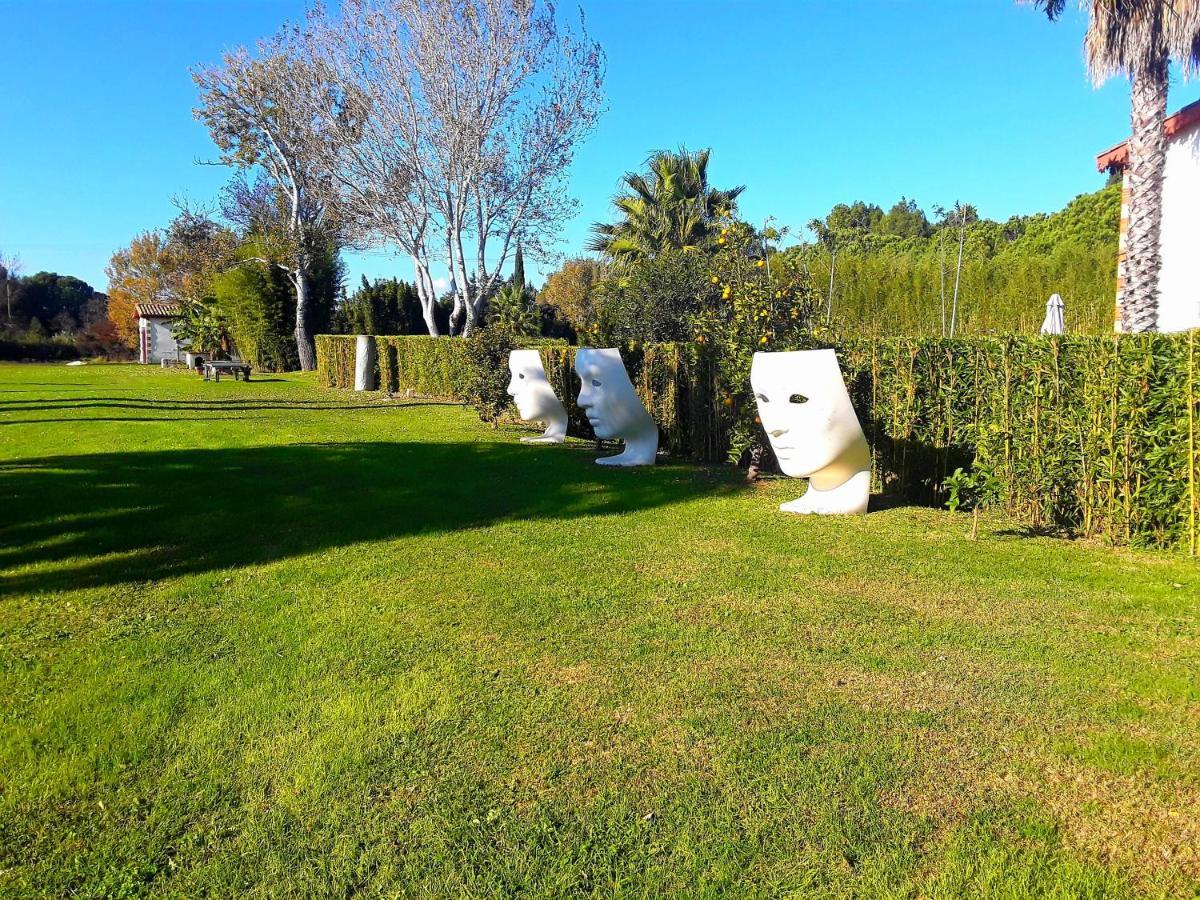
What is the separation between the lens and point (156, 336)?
48.9m

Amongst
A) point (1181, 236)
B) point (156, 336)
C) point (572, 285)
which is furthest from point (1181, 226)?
point (156, 336)

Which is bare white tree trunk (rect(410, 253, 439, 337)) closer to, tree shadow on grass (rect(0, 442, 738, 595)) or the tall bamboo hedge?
tree shadow on grass (rect(0, 442, 738, 595))

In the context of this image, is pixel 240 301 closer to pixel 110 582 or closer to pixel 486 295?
pixel 486 295

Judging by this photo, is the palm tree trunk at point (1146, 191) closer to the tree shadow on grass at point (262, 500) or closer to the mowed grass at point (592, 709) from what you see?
the mowed grass at point (592, 709)

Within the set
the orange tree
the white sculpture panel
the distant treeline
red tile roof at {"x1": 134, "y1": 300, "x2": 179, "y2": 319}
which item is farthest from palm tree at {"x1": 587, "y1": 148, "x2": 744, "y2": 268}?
red tile roof at {"x1": 134, "y1": 300, "x2": 179, "y2": 319}

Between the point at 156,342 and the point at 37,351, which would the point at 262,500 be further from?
the point at 37,351

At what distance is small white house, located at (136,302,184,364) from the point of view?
4844 cm

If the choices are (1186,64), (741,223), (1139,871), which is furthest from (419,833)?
(1186,64)

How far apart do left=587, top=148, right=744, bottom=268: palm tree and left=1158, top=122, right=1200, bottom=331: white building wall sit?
Result: 15.3 meters

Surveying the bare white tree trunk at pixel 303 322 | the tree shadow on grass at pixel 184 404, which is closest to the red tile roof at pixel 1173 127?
the tree shadow on grass at pixel 184 404

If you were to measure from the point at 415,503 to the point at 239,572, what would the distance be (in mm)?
2504

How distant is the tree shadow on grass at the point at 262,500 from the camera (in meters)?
6.32

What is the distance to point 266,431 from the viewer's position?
1407 cm

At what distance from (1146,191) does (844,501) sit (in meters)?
Result: 7.40
